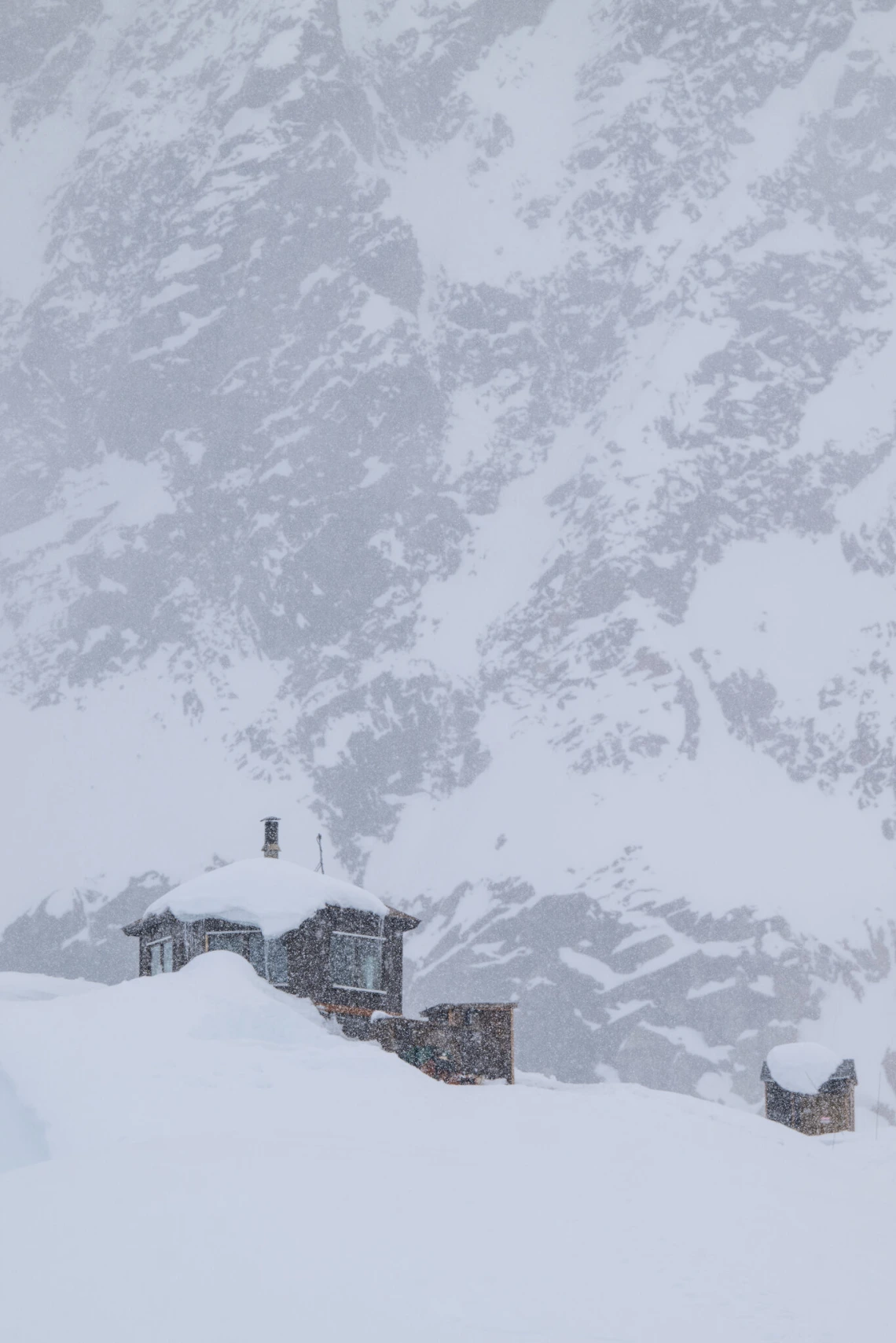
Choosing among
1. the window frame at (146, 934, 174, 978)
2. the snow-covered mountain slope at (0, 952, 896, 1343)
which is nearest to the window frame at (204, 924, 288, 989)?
the window frame at (146, 934, 174, 978)

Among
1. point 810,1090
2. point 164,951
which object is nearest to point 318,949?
point 164,951

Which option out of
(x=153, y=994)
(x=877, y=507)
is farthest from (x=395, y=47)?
Result: (x=153, y=994)

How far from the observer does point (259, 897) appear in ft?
117

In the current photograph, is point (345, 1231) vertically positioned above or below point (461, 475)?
below

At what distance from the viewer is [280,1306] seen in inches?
570

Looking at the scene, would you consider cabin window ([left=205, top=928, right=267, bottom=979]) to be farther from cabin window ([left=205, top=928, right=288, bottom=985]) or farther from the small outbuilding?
the small outbuilding

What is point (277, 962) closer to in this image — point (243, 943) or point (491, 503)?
point (243, 943)

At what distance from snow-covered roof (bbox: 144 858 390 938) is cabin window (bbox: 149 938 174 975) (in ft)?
2.43

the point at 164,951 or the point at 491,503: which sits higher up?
the point at 491,503

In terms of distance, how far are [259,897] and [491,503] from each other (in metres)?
120

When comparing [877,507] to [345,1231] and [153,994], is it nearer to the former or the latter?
[153,994]

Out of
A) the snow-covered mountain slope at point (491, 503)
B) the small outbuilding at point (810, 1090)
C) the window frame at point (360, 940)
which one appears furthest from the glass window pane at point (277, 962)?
the snow-covered mountain slope at point (491, 503)

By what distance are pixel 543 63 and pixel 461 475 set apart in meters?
62.8

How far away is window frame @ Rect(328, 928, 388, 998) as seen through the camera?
120 ft
